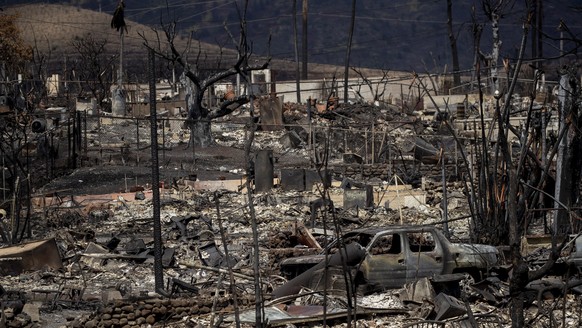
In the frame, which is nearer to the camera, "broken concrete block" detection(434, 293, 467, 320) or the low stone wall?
"broken concrete block" detection(434, 293, 467, 320)

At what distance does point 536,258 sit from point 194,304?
16.5 feet

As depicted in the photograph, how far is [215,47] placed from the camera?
111188 millimetres

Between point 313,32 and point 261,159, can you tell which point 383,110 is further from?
point 313,32

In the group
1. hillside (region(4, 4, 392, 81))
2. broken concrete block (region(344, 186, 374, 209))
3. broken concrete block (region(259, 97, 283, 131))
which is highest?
hillside (region(4, 4, 392, 81))

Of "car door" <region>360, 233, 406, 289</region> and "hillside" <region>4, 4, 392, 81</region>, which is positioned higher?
"hillside" <region>4, 4, 392, 81</region>

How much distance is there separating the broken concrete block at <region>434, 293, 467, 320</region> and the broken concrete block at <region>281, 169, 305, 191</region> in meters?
14.6

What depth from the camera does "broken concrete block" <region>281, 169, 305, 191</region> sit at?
26.9 m

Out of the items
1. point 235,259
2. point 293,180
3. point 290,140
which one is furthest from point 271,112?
point 235,259

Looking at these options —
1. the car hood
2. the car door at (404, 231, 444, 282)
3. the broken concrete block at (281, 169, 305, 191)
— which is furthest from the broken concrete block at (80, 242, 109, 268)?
the broken concrete block at (281, 169, 305, 191)

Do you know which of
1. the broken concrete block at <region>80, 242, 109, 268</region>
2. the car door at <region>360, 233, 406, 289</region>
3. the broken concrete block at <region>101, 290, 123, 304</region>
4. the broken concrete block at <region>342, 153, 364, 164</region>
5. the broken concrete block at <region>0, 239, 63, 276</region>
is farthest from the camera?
the broken concrete block at <region>342, 153, 364, 164</region>

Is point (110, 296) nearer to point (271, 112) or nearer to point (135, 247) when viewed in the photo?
point (135, 247)

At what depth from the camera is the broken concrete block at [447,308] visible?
39.2 feet

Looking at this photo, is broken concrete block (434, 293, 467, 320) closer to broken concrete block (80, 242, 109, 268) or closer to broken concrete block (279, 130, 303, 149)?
broken concrete block (80, 242, 109, 268)

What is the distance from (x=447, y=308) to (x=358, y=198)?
38.4ft
